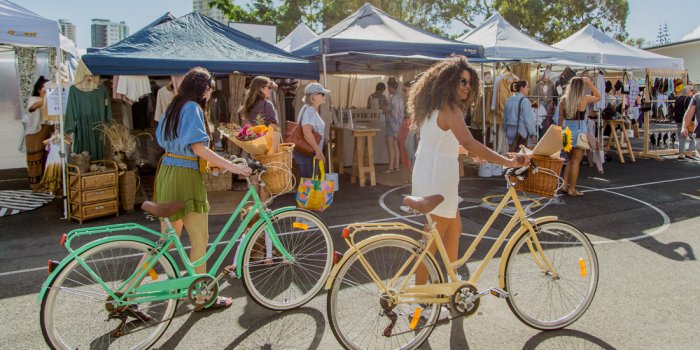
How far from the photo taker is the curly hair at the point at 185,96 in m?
3.60

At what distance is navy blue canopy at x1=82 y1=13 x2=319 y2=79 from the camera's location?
7.04 m

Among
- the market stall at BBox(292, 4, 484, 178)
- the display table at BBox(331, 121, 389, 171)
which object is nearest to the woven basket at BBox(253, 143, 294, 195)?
the market stall at BBox(292, 4, 484, 178)

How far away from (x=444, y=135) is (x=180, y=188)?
6.35 feet

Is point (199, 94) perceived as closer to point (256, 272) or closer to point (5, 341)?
point (256, 272)

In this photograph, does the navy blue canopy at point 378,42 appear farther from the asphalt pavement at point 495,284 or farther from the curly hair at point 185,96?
the curly hair at point 185,96

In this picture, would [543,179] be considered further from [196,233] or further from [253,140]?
[196,233]

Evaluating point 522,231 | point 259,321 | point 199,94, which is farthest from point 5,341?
point 522,231

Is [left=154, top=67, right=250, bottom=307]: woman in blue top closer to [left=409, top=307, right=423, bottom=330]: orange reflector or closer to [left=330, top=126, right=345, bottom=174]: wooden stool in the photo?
[left=409, top=307, right=423, bottom=330]: orange reflector

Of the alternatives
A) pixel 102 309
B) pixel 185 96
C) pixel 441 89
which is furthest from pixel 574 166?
pixel 102 309

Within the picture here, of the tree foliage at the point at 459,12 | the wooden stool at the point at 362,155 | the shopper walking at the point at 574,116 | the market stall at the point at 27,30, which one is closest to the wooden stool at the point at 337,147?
the wooden stool at the point at 362,155

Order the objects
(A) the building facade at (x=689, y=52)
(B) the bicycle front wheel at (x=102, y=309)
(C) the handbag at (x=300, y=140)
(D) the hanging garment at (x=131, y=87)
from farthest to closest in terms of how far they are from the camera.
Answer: (A) the building facade at (x=689, y=52)
(D) the hanging garment at (x=131, y=87)
(C) the handbag at (x=300, y=140)
(B) the bicycle front wheel at (x=102, y=309)

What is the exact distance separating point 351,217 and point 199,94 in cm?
380

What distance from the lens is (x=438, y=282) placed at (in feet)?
10.7

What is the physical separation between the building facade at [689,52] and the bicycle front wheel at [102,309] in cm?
3181
